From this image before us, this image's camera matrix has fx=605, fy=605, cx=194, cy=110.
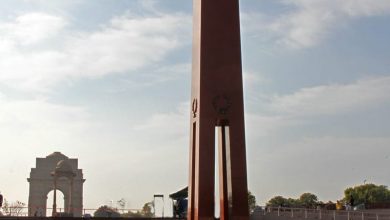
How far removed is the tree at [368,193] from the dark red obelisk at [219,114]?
71730 millimetres

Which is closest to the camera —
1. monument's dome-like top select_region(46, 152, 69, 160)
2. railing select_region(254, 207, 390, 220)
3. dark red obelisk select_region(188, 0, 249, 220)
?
dark red obelisk select_region(188, 0, 249, 220)

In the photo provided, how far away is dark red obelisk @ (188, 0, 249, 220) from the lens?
24953mm

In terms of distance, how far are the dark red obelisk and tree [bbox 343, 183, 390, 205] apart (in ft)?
235

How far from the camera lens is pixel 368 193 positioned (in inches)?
3750

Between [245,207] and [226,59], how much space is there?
6272 millimetres

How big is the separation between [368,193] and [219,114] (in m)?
75.6

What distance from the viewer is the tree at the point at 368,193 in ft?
307

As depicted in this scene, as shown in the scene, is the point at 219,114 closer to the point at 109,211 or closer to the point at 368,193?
the point at 109,211

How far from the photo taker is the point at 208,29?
2589 centimetres

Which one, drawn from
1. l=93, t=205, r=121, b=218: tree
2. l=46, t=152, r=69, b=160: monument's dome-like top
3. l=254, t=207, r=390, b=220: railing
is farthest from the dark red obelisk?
l=46, t=152, r=69, b=160: monument's dome-like top

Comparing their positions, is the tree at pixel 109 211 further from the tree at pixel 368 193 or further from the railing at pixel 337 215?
the tree at pixel 368 193

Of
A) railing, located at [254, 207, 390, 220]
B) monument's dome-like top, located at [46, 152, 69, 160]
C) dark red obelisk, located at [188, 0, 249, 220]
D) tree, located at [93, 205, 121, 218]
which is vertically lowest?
railing, located at [254, 207, 390, 220]

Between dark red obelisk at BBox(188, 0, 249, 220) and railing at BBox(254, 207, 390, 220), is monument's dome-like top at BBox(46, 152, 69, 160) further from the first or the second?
dark red obelisk at BBox(188, 0, 249, 220)

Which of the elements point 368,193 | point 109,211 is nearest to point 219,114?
point 109,211
